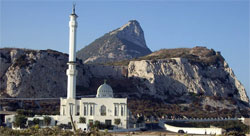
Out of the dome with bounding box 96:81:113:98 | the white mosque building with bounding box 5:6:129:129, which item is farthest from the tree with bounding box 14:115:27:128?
the dome with bounding box 96:81:113:98

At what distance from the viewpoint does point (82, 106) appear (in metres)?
76.1

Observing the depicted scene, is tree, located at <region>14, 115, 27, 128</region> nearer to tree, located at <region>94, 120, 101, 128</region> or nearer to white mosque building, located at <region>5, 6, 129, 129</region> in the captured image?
white mosque building, located at <region>5, 6, 129, 129</region>

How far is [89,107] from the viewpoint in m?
75.6

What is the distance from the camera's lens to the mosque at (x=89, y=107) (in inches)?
2904

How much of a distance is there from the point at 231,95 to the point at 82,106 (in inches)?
2318

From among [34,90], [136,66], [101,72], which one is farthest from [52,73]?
[136,66]

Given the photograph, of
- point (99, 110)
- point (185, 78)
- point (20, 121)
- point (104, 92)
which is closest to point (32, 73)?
point (104, 92)

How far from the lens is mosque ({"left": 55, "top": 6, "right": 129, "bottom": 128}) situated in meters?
73.8

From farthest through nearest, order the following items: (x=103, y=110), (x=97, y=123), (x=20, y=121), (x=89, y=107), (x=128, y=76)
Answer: (x=128, y=76) < (x=103, y=110) < (x=89, y=107) < (x=20, y=121) < (x=97, y=123)

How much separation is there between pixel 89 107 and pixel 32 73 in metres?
33.9

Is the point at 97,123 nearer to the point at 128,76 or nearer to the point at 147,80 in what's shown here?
the point at 147,80

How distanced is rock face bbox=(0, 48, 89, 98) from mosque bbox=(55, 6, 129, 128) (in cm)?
2769

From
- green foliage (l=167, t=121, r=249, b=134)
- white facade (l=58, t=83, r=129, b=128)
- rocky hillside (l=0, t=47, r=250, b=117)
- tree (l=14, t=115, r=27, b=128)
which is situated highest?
rocky hillside (l=0, t=47, r=250, b=117)

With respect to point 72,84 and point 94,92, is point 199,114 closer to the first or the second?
point 94,92
